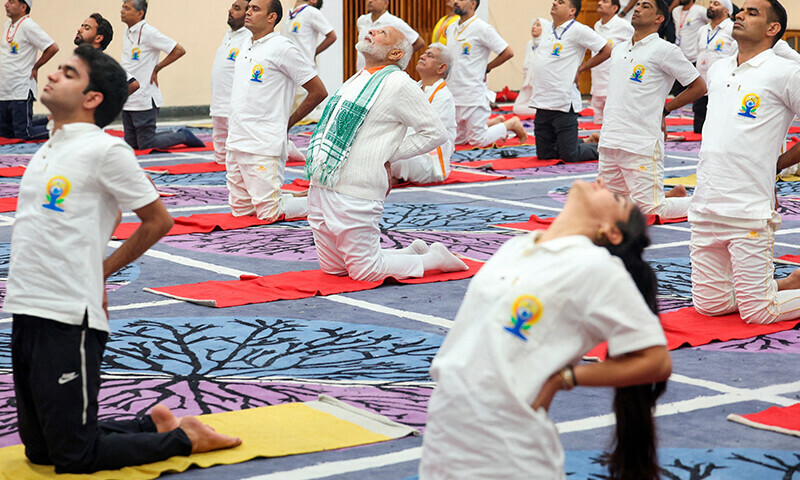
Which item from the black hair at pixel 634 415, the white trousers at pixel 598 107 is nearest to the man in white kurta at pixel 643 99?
the black hair at pixel 634 415

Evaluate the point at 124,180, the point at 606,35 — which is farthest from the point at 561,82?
the point at 124,180

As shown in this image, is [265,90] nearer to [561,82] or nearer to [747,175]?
[747,175]

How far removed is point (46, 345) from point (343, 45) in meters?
13.8

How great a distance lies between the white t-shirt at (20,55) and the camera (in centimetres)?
1235

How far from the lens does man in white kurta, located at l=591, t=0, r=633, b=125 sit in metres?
14.2

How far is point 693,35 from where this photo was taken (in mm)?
15750

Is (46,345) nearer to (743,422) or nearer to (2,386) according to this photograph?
(2,386)

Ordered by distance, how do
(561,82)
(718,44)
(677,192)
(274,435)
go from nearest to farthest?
(274,435) < (677,192) < (561,82) < (718,44)

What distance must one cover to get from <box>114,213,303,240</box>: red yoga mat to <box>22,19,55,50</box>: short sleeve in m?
5.68

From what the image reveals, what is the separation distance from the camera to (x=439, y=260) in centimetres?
584

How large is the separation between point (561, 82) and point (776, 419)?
7.29m

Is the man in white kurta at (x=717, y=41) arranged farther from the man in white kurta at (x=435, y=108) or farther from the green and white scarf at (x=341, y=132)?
the green and white scarf at (x=341, y=132)

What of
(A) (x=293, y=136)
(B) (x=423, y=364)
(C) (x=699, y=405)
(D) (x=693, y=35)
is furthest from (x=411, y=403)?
(D) (x=693, y=35)

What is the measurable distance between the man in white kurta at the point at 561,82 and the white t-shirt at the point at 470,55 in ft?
2.79
